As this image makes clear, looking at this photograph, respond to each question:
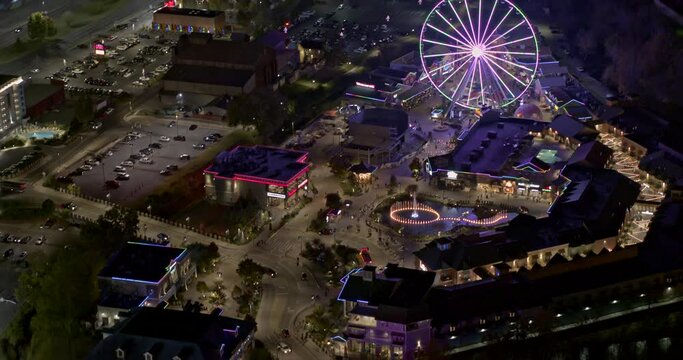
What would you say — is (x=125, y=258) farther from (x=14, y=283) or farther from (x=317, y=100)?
(x=317, y=100)

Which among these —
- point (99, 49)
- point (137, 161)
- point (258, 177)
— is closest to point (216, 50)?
point (99, 49)

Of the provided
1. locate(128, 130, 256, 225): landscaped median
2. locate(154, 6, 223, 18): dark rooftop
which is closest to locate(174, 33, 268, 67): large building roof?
locate(128, 130, 256, 225): landscaped median

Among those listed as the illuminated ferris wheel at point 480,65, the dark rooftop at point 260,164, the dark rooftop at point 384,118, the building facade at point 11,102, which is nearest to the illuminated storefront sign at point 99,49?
the building facade at point 11,102

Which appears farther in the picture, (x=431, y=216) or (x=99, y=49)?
(x=99, y=49)

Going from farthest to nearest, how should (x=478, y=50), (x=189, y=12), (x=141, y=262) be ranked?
(x=189, y=12)
(x=478, y=50)
(x=141, y=262)

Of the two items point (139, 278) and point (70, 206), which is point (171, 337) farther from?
point (70, 206)

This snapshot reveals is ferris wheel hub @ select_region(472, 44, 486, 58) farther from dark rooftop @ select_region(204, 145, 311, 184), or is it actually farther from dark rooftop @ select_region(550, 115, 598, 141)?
dark rooftop @ select_region(204, 145, 311, 184)

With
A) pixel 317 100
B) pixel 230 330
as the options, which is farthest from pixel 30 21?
pixel 230 330
